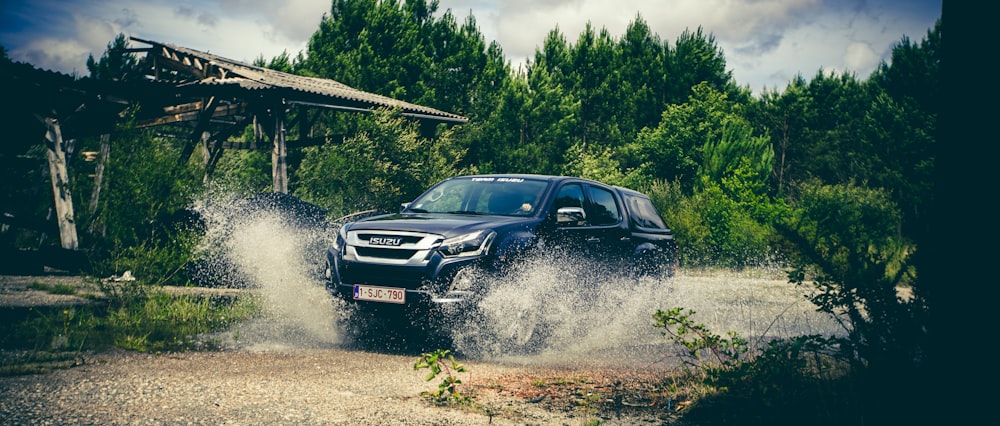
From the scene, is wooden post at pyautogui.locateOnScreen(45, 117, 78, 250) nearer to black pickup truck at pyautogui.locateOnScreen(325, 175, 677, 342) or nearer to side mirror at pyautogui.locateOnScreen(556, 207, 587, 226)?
black pickup truck at pyautogui.locateOnScreen(325, 175, 677, 342)

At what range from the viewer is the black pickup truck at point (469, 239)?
19.7 feet

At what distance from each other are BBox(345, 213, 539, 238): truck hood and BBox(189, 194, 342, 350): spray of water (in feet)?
3.60

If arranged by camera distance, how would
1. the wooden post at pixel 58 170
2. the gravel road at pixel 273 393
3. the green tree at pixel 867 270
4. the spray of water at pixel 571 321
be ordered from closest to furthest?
the green tree at pixel 867 270
the gravel road at pixel 273 393
the spray of water at pixel 571 321
the wooden post at pixel 58 170

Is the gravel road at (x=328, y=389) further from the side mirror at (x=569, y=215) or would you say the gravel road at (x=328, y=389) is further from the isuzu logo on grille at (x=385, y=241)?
the side mirror at (x=569, y=215)

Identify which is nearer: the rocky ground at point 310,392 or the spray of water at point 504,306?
the rocky ground at point 310,392

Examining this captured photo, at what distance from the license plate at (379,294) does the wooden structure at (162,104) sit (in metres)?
3.86

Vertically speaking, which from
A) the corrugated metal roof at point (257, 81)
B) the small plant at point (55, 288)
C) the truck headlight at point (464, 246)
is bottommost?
the small plant at point (55, 288)

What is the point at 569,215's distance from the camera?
7.02m

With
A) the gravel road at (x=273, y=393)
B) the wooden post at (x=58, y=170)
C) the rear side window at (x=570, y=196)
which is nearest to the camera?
the gravel road at (x=273, y=393)

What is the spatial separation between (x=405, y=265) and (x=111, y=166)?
161 inches

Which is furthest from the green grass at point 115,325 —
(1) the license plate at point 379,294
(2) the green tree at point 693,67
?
(2) the green tree at point 693,67

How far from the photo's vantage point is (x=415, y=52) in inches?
1391

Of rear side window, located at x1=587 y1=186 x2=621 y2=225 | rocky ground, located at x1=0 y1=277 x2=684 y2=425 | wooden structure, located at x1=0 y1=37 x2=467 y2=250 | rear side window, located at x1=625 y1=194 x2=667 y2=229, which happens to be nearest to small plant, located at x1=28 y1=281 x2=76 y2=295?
wooden structure, located at x1=0 y1=37 x2=467 y2=250

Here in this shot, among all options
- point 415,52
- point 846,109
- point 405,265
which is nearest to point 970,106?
point 405,265
